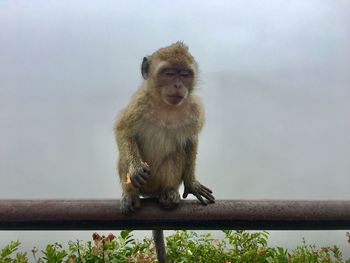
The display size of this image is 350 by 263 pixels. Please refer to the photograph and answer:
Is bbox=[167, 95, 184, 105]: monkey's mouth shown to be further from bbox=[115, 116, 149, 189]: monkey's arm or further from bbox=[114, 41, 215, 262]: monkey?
bbox=[115, 116, 149, 189]: monkey's arm

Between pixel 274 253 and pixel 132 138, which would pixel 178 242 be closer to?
pixel 274 253

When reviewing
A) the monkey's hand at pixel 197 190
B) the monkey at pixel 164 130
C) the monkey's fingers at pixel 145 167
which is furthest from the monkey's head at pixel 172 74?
the monkey's hand at pixel 197 190

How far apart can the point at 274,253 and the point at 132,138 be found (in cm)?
354

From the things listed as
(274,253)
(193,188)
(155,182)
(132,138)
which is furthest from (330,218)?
(274,253)

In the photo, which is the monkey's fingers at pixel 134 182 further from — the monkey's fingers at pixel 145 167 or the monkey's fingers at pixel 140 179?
the monkey's fingers at pixel 145 167

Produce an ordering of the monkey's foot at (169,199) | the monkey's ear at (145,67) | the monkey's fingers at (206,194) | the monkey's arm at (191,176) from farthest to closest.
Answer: the monkey's ear at (145,67) → the monkey's arm at (191,176) → the monkey's fingers at (206,194) → the monkey's foot at (169,199)

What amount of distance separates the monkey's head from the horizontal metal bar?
1.65 m

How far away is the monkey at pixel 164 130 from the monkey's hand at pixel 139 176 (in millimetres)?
21

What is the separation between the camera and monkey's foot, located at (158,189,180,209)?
4357 mm

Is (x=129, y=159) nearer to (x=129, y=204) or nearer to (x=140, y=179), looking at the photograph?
(x=140, y=179)

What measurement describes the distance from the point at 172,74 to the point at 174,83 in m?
0.16

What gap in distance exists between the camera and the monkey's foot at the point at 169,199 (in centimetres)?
436

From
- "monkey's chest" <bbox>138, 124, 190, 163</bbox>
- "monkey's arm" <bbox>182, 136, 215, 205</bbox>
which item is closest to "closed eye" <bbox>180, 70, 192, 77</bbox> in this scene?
"monkey's chest" <bbox>138, 124, 190, 163</bbox>

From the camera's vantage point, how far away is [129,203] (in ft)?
13.9
